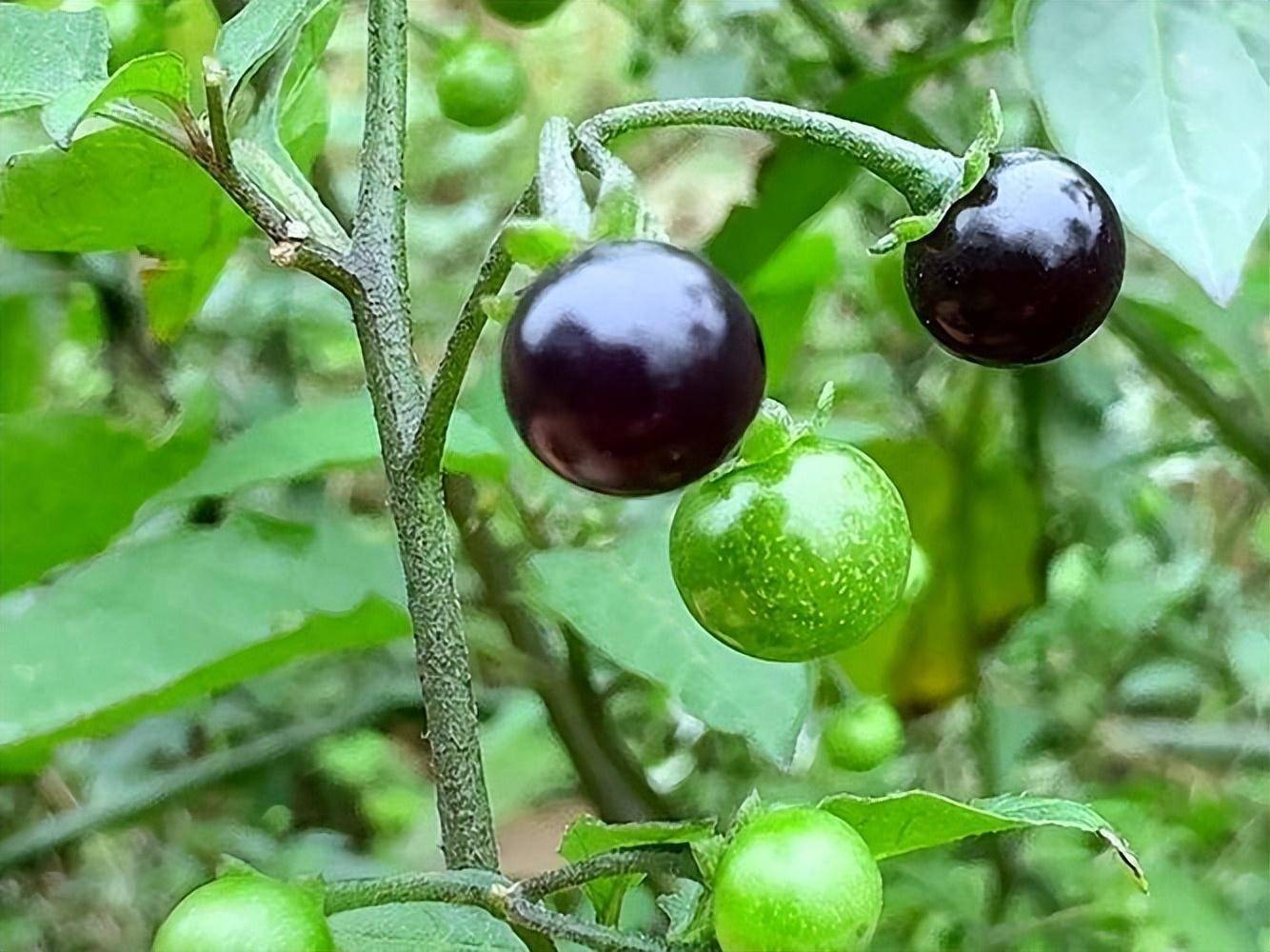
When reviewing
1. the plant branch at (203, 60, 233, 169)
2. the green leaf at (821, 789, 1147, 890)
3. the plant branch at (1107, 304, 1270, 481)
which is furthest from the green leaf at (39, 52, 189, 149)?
the plant branch at (1107, 304, 1270, 481)

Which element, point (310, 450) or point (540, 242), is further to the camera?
point (310, 450)

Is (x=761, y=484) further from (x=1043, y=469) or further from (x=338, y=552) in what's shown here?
(x=1043, y=469)

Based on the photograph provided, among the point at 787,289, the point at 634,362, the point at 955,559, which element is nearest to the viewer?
the point at 634,362

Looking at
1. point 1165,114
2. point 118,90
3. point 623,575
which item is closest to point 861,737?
point 623,575

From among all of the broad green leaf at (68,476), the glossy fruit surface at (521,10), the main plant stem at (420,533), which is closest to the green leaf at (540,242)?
the main plant stem at (420,533)

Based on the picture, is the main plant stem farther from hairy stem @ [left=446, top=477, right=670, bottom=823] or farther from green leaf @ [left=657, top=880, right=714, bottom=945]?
hairy stem @ [left=446, top=477, right=670, bottom=823]

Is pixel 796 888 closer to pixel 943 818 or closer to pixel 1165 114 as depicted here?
pixel 943 818
